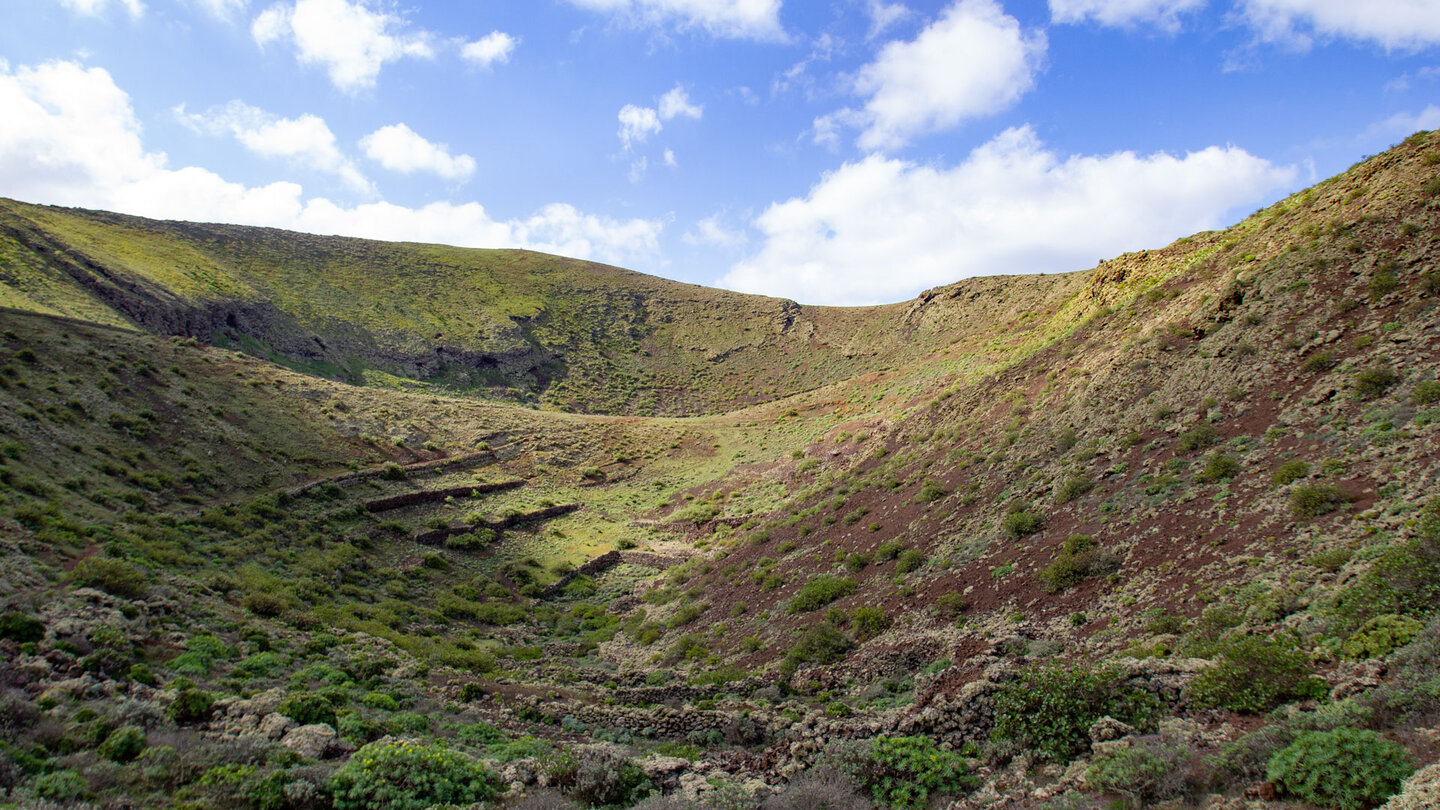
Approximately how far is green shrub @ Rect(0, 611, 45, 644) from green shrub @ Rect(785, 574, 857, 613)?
17773 mm

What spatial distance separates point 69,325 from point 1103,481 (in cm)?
5067

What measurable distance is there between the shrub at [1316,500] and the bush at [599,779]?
42.7ft

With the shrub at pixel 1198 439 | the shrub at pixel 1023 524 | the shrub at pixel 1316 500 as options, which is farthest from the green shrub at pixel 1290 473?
the shrub at pixel 1023 524

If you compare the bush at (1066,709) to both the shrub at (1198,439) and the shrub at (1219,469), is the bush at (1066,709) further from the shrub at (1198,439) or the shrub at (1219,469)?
the shrub at (1198,439)

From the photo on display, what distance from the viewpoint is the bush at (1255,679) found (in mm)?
8367

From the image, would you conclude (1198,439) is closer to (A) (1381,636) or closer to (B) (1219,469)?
(B) (1219,469)

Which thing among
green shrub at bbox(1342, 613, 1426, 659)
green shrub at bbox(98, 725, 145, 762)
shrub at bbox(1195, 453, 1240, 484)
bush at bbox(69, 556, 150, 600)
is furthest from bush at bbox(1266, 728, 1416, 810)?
bush at bbox(69, 556, 150, 600)

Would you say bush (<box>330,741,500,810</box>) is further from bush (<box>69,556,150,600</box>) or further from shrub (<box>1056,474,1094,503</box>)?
shrub (<box>1056,474,1094,503</box>)

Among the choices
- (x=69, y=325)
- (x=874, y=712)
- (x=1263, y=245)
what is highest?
(x=1263, y=245)

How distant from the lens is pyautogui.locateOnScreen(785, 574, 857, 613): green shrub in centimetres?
2073

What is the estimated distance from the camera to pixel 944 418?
1188 inches

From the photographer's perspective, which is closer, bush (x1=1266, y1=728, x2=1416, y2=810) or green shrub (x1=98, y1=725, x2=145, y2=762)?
bush (x1=1266, y1=728, x2=1416, y2=810)

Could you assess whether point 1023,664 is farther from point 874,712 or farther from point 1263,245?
point 1263,245

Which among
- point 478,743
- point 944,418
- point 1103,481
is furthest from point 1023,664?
point 944,418
